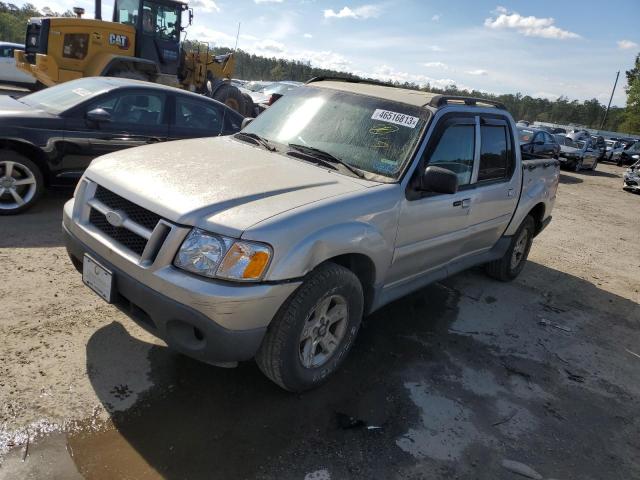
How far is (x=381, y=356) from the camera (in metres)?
3.71

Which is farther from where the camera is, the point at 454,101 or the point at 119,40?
the point at 119,40

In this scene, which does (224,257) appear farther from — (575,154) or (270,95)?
(575,154)

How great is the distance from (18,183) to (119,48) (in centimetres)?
732

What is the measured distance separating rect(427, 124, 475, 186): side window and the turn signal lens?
164 centimetres

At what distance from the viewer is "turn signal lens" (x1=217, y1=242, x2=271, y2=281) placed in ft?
8.10

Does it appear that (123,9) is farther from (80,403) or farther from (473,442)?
(473,442)

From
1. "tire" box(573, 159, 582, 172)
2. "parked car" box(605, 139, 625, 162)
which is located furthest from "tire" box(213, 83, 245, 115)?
"parked car" box(605, 139, 625, 162)

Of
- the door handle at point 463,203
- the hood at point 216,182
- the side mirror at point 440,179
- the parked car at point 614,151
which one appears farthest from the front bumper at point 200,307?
the parked car at point 614,151

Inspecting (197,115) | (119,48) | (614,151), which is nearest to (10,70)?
(119,48)

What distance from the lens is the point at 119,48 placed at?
1134 cm

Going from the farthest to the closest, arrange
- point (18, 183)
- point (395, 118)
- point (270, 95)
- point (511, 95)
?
point (511, 95) < point (270, 95) < point (18, 183) < point (395, 118)

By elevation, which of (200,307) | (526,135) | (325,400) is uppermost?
(526,135)

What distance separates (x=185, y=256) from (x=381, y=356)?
183 centimetres

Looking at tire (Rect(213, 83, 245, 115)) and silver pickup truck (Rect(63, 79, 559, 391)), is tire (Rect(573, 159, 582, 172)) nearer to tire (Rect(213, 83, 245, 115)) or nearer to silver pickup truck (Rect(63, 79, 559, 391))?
tire (Rect(213, 83, 245, 115))
